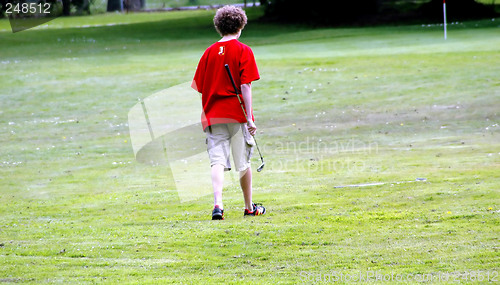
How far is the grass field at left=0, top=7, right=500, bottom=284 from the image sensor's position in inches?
224

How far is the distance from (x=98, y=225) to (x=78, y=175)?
4.14 meters

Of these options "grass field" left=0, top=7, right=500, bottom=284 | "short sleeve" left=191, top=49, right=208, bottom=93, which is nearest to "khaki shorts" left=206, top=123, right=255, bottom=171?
"short sleeve" left=191, top=49, right=208, bottom=93

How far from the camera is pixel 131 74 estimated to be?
22734 millimetres

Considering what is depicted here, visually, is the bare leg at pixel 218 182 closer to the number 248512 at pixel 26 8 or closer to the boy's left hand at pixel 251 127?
the boy's left hand at pixel 251 127

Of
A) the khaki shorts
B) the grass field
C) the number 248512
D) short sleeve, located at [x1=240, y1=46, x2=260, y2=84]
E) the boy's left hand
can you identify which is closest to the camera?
the grass field

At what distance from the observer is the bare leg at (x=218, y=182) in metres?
7.11

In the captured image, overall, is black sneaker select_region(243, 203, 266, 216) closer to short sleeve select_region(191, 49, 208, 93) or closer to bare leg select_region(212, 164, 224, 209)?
bare leg select_region(212, 164, 224, 209)

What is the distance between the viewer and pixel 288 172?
10578 mm

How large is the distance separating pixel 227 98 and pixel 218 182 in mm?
803

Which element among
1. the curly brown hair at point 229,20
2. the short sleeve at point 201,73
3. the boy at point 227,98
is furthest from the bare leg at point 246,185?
the curly brown hair at point 229,20

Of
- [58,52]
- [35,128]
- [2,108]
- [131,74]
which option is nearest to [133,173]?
[35,128]

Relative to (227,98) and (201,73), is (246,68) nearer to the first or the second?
(227,98)

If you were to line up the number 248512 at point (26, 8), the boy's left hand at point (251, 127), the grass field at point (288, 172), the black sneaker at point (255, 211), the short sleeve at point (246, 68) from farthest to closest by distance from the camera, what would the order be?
the number 248512 at point (26, 8)
the black sneaker at point (255, 211)
the boy's left hand at point (251, 127)
the short sleeve at point (246, 68)
the grass field at point (288, 172)

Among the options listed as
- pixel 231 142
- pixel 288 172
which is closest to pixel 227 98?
pixel 231 142
